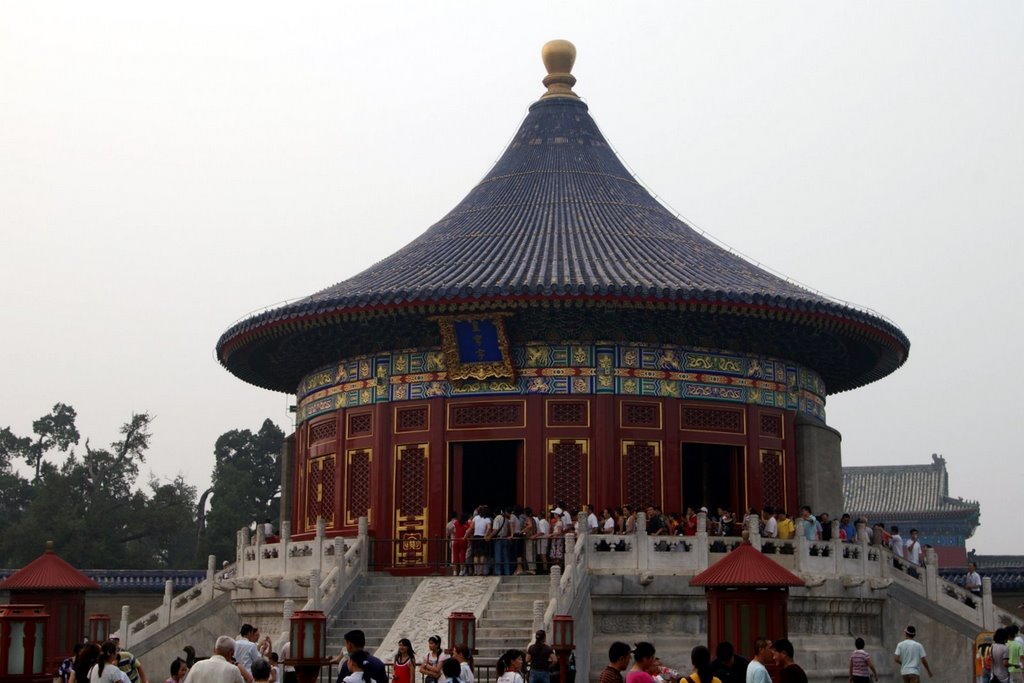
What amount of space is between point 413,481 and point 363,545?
8.56ft

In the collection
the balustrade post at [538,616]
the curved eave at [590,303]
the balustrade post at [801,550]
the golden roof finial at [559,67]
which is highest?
the golden roof finial at [559,67]

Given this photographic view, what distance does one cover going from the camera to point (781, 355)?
31000mm

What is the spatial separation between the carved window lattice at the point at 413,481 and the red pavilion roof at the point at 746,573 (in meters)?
9.02

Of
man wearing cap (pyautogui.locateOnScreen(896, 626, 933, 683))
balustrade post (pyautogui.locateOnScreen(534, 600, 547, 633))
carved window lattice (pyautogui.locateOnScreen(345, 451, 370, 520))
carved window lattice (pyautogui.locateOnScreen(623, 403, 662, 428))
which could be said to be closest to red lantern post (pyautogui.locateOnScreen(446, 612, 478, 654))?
balustrade post (pyautogui.locateOnScreen(534, 600, 547, 633))

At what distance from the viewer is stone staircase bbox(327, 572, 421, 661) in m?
24.3

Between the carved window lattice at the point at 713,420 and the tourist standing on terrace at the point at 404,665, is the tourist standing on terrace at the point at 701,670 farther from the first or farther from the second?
the carved window lattice at the point at 713,420

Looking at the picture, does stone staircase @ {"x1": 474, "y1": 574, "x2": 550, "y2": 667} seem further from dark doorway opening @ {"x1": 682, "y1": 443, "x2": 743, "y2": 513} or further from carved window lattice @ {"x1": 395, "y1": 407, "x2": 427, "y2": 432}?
dark doorway opening @ {"x1": 682, "y1": 443, "x2": 743, "y2": 513}

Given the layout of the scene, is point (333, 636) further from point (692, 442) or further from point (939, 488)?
point (939, 488)

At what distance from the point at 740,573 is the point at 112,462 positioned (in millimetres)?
41402

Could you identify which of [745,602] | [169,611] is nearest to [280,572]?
[169,611]

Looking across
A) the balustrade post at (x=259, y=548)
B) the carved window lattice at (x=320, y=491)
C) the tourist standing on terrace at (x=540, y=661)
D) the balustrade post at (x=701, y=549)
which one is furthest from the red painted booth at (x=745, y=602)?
the carved window lattice at (x=320, y=491)

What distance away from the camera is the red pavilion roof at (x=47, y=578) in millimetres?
26297

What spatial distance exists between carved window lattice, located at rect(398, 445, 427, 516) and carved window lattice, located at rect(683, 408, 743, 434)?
196 inches

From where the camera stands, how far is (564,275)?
28812mm
